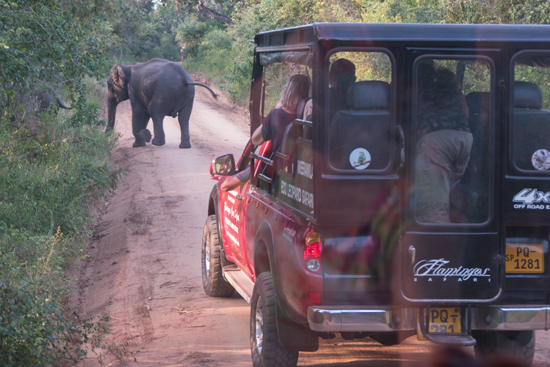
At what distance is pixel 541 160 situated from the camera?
3.62m

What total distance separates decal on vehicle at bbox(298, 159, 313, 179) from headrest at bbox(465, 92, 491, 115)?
1.08 meters

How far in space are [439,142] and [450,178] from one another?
24 cm

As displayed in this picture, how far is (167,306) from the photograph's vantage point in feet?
19.6

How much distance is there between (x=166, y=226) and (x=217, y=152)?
21.0 feet

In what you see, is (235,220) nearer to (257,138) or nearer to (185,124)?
(257,138)

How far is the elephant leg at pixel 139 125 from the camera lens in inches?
640

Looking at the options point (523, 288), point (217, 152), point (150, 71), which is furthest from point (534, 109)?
point (150, 71)

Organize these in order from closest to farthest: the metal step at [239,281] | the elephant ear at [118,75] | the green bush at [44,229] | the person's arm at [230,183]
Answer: the green bush at [44,229] < the metal step at [239,281] < the person's arm at [230,183] < the elephant ear at [118,75]

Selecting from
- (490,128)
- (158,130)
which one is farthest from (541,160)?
(158,130)

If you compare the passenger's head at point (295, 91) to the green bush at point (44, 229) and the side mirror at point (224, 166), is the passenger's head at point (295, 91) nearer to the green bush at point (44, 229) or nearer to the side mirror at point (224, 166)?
the side mirror at point (224, 166)

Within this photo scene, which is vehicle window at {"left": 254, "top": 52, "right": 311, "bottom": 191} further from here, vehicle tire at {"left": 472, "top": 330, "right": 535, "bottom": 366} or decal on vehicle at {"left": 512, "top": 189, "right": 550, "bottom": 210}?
vehicle tire at {"left": 472, "top": 330, "right": 535, "bottom": 366}

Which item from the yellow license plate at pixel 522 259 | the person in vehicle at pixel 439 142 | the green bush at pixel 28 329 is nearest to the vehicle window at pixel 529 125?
the person in vehicle at pixel 439 142

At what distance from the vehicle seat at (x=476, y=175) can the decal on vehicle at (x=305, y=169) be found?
0.91 meters

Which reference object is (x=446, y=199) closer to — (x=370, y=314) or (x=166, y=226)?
(x=370, y=314)
